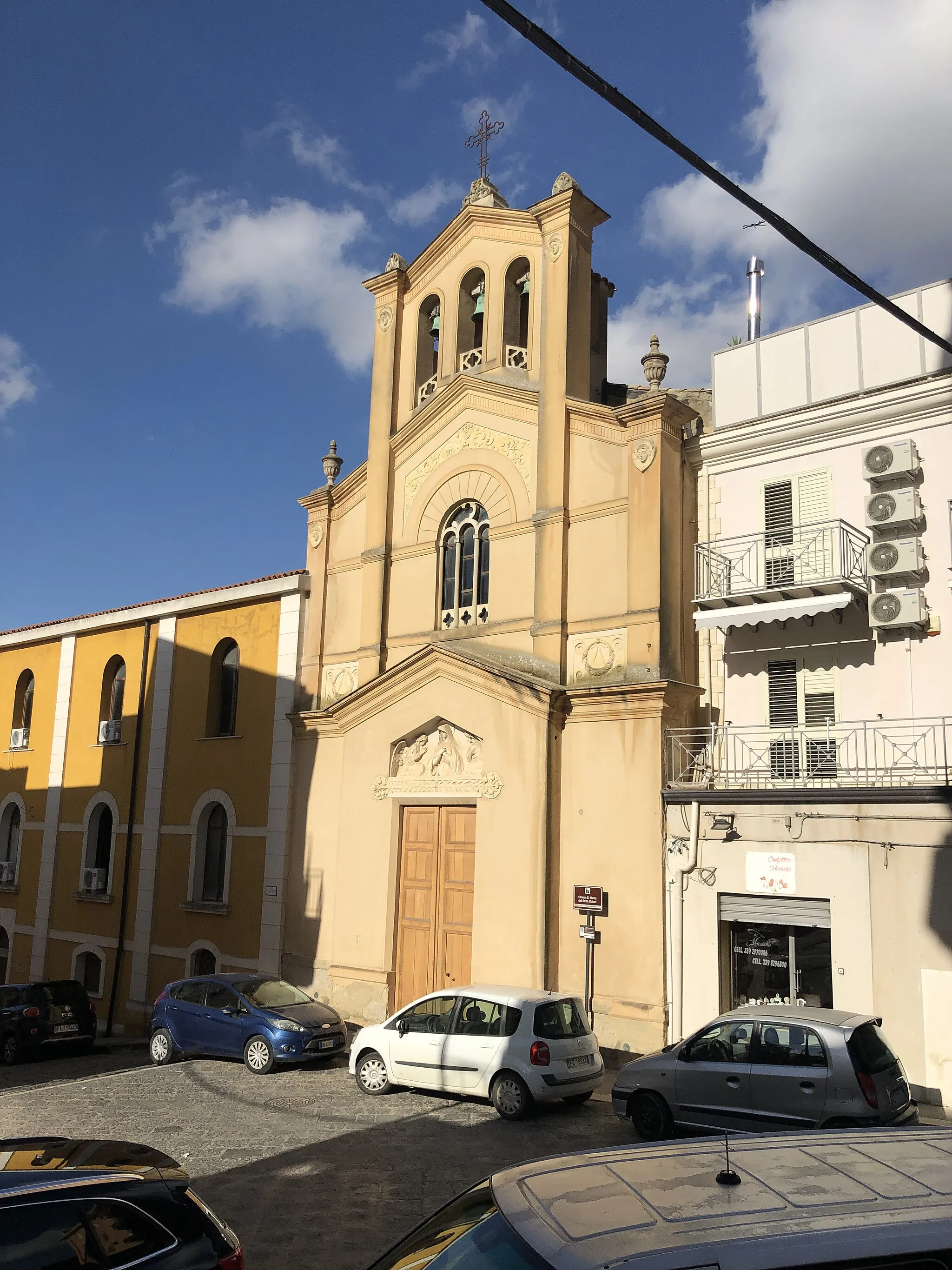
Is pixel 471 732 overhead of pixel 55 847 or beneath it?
overhead

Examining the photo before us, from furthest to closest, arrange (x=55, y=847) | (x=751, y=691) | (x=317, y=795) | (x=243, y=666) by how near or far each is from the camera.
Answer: (x=55, y=847) < (x=243, y=666) < (x=317, y=795) < (x=751, y=691)

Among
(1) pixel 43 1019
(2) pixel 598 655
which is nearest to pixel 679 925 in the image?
(2) pixel 598 655

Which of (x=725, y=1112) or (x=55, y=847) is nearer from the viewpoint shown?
(x=725, y=1112)

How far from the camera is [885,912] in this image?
44.0 feet

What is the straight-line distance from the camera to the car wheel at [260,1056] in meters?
15.3

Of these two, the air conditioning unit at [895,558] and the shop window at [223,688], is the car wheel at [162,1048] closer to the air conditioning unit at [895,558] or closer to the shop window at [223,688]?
the shop window at [223,688]

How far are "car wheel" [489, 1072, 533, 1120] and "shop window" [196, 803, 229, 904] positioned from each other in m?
11.9

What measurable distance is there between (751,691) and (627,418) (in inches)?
199

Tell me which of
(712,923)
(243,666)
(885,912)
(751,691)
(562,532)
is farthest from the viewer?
(243,666)

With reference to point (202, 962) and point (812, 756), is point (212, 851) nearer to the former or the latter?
point (202, 962)

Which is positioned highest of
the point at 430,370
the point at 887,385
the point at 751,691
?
the point at 430,370

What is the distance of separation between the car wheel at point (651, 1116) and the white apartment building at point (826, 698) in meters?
3.67

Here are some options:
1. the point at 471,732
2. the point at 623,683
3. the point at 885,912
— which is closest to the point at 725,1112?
the point at 885,912

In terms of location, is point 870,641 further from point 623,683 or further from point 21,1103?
point 21,1103
